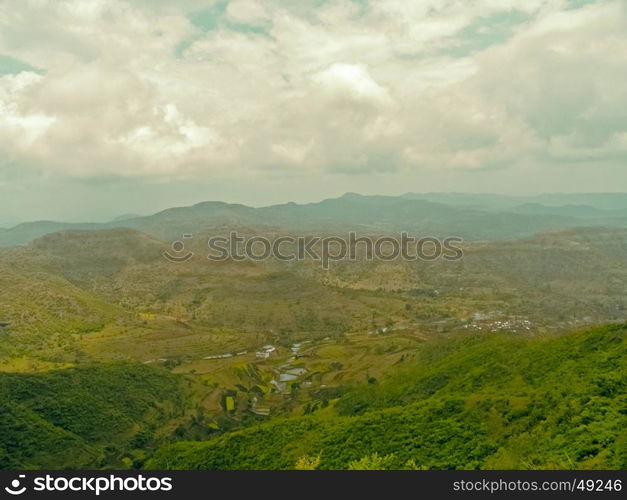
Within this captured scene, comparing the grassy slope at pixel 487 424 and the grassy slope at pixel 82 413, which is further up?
the grassy slope at pixel 487 424

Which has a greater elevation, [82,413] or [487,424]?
[487,424]

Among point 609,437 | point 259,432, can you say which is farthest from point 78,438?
point 609,437

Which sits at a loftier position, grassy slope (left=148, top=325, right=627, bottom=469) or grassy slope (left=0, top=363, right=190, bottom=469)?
grassy slope (left=148, top=325, right=627, bottom=469)

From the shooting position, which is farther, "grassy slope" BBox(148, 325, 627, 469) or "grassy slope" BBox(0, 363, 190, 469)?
"grassy slope" BBox(0, 363, 190, 469)

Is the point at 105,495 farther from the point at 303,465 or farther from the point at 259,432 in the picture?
the point at 259,432

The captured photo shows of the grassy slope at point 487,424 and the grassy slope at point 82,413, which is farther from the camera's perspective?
the grassy slope at point 82,413
